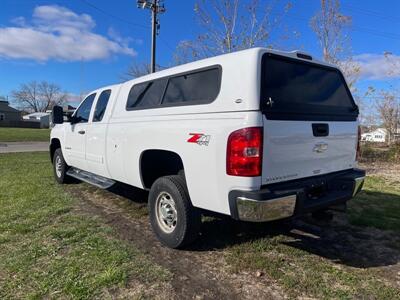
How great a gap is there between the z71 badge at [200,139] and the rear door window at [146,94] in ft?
3.30

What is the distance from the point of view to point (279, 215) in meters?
3.21

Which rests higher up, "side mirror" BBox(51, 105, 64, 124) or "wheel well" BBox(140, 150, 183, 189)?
"side mirror" BBox(51, 105, 64, 124)

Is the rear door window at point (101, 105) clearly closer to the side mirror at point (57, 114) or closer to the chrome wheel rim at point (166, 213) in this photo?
the side mirror at point (57, 114)

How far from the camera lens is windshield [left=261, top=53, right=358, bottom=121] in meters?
3.31

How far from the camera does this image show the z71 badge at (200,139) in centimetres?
340

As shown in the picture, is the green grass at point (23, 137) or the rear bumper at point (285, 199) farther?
the green grass at point (23, 137)

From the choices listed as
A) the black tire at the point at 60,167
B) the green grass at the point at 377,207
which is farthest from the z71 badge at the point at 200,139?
the black tire at the point at 60,167

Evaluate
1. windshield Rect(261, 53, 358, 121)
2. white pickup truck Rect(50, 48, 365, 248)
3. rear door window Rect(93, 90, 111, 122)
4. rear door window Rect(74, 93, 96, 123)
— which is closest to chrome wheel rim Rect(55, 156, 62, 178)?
rear door window Rect(74, 93, 96, 123)

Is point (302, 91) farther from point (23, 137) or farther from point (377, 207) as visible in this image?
point (23, 137)

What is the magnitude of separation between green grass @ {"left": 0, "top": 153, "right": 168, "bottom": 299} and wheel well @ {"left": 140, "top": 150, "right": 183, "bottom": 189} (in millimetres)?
879

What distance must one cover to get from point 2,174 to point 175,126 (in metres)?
7.42

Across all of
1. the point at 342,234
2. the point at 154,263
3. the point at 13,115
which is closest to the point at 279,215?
the point at 154,263

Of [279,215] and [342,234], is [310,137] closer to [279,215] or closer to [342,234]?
[279,215]

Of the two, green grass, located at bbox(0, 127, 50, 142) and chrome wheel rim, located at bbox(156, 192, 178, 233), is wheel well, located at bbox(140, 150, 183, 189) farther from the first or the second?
green grass, located at bbox(0, 127, 50, 142)
